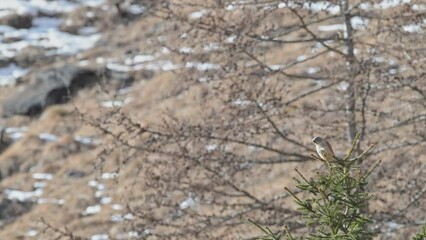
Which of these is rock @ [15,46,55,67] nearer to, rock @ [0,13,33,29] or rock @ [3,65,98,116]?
rock @ [3,65,98,116]

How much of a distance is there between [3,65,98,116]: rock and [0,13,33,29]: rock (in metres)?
5.98

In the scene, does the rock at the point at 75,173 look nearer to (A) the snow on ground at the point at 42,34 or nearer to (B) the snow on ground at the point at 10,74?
(B) the snow on ground at the point at 10,74

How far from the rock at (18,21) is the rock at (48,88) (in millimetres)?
5985

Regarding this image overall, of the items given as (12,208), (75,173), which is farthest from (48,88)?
(12,208)

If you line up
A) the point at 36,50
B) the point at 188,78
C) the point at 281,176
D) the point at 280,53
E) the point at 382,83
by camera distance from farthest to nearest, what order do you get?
the point at 36,50 < the point at 280,53 < the point at 281,176 < the point at 188,78 < the point at 382,83

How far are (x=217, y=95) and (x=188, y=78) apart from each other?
540 millimetres

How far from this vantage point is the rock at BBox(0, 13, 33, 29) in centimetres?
3114

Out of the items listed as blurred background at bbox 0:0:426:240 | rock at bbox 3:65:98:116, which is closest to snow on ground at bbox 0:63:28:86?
rock at bbox 3:65:98:116

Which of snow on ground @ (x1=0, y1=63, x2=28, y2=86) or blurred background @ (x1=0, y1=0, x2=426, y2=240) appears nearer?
blurred background @ (x1=0, y1=0, x2=426, y2=240)

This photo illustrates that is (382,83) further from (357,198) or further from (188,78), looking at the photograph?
(357,198)

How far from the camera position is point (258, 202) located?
7672mm

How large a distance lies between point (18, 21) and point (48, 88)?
8323 millimetres

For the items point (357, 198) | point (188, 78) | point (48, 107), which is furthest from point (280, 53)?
point (357, 198)

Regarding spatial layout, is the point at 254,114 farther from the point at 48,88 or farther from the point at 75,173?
the point at 48,88
